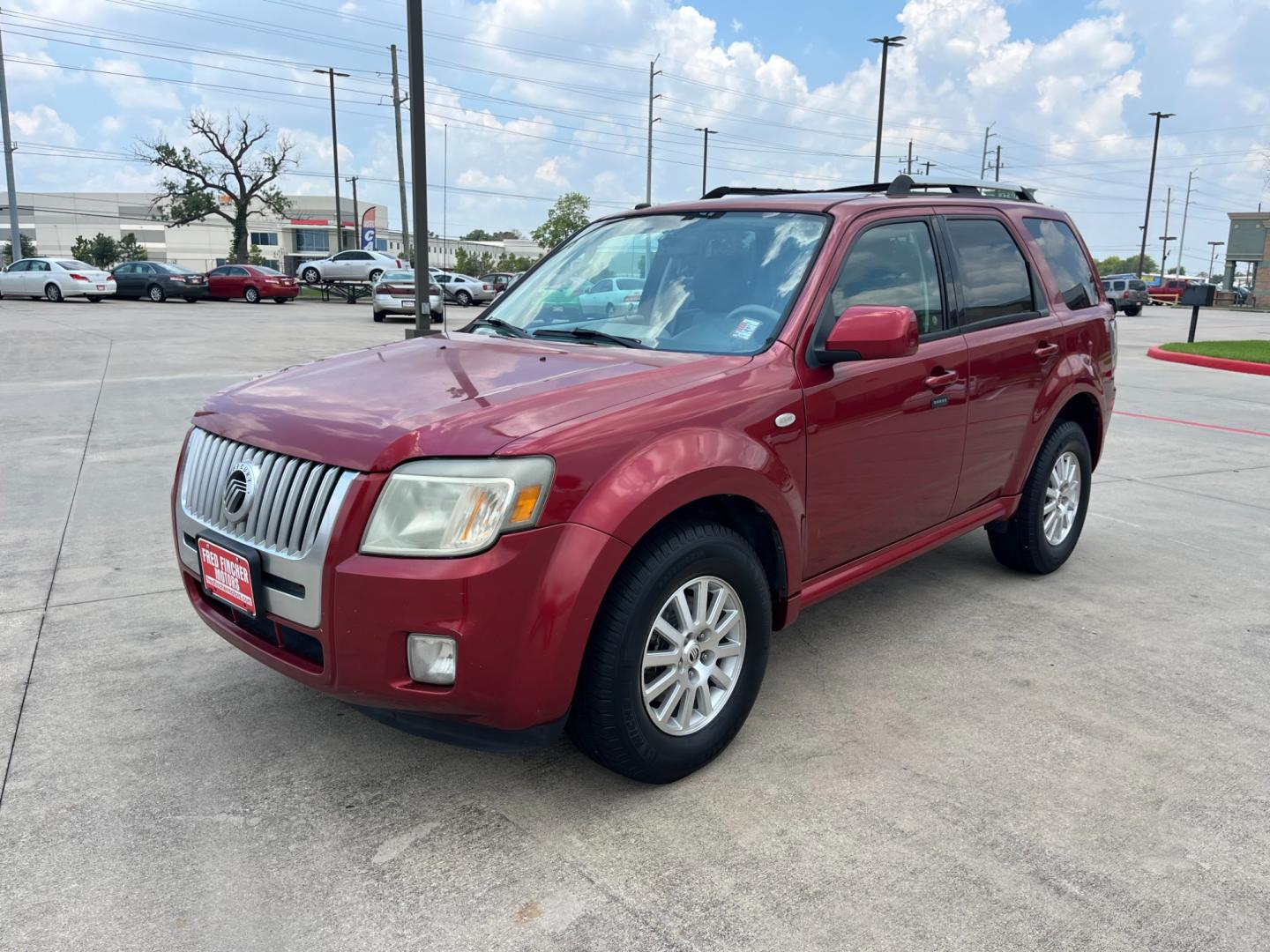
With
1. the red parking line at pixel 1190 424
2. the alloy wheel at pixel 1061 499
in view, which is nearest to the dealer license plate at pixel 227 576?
the alloy wheel at pixel 1061 499

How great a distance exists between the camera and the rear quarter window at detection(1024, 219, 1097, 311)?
4.91m

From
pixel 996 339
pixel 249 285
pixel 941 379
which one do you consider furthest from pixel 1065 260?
pixel 249 285

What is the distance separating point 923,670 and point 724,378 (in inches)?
62.3

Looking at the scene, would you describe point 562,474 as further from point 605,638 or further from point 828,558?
point 828,558

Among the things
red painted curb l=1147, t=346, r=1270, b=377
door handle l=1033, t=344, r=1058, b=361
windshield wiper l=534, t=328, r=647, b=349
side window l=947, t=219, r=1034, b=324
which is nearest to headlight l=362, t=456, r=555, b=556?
windshield wiper l=534, t=328, r=647, b=349

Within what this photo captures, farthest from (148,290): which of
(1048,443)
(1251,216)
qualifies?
(1251,216)

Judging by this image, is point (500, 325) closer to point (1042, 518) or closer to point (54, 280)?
point (1042, 518)

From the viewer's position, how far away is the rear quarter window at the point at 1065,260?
16.1ft

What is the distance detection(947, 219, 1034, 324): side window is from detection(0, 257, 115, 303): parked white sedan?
111ft

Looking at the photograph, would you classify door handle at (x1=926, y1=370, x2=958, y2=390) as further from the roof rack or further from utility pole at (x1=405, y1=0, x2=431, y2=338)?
utility pole at (x1=405, y1=0, x2=431, y2=338)

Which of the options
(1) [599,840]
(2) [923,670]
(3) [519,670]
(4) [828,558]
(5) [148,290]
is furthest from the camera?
(5) [148,290]

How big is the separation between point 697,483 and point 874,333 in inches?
31.8

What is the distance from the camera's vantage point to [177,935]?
233cm

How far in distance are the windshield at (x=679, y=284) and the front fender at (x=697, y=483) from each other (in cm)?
→ 43
